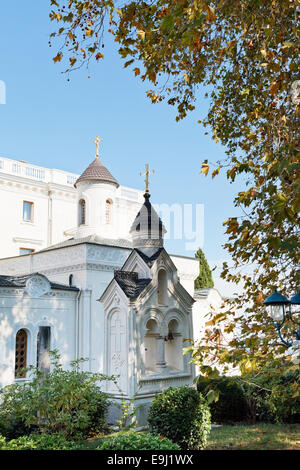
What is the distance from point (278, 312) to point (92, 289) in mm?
12925

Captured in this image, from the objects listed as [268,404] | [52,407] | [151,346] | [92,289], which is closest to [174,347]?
[151,346]

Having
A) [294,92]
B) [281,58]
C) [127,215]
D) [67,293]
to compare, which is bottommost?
[67,293]

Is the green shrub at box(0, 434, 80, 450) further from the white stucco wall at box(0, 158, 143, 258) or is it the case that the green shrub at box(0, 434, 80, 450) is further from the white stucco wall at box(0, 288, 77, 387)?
the white stucco wall at box(0, 158, 143, 258)

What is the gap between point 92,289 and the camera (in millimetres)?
18266

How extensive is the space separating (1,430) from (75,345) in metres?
8.80

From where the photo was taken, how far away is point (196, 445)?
9.03m

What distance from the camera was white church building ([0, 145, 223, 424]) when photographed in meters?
11.6

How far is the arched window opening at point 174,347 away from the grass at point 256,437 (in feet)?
6.20

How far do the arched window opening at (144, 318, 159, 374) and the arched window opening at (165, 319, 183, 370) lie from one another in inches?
17.4

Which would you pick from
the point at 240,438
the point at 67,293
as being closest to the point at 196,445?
the point at 240,438

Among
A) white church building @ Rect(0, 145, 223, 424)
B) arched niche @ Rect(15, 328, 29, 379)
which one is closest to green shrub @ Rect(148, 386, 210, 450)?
white church building @ Rect(0, 145, 223, 424)
